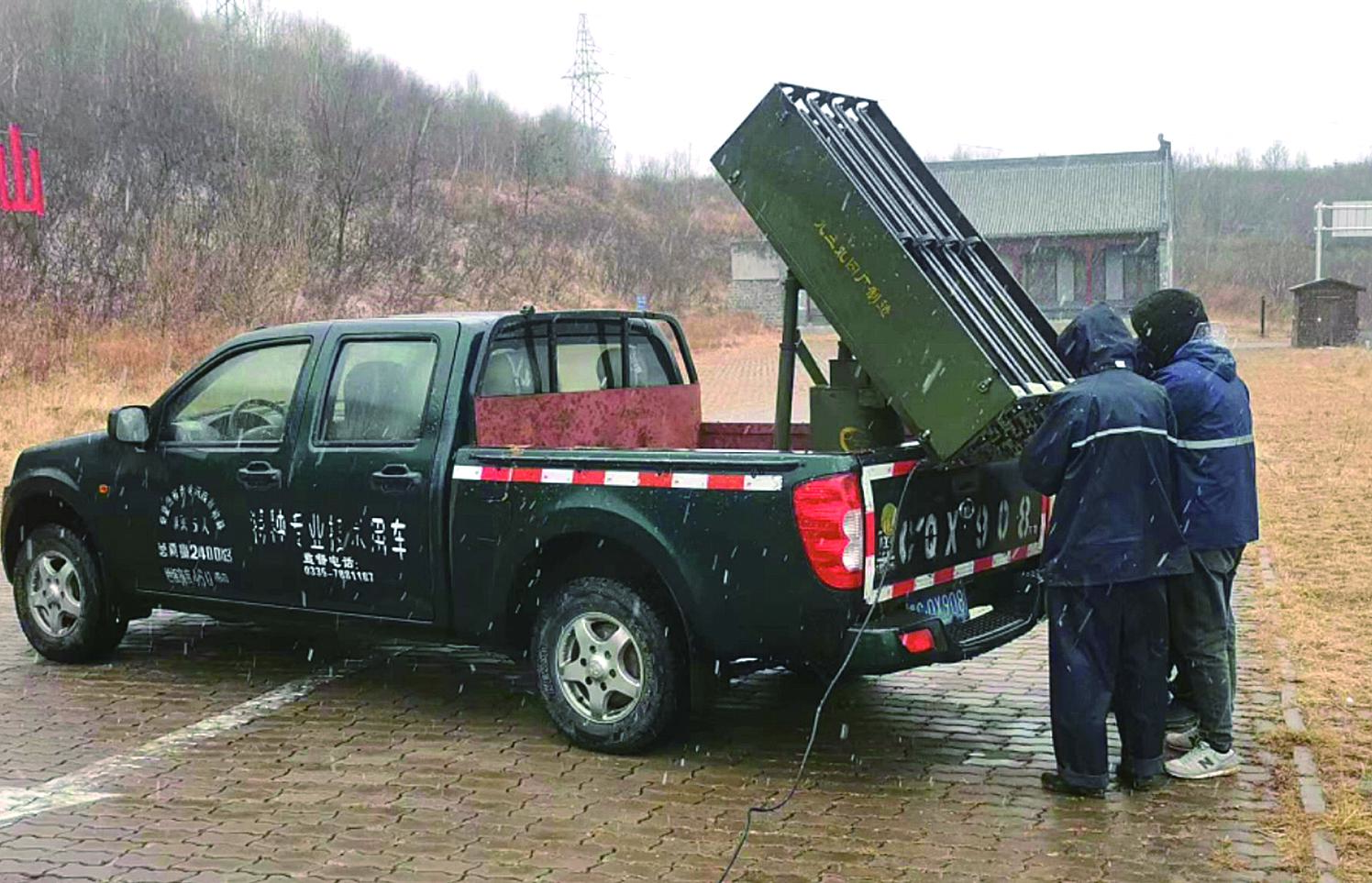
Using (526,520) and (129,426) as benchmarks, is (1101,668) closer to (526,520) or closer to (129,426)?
(526,520)

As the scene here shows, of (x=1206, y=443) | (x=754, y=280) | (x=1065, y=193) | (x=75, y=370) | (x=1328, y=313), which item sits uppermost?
(x=1065, y=193)

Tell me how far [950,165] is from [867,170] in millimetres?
64739

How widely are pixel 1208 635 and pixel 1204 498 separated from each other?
0.56 m

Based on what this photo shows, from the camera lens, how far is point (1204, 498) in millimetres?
5582

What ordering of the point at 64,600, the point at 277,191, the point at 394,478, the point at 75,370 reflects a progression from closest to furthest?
the point at 394,478 < the point at 64,600 < the point at 75,370 < the point at 277,191

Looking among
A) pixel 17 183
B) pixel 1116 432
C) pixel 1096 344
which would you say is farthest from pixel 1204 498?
pixel 17 183

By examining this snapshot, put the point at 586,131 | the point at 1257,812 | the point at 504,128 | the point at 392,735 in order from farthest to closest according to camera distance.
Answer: the point at 586,131 < the point at 504,128 < the point at 392,735 < the point at 1257,812

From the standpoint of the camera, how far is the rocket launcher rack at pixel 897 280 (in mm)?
5695

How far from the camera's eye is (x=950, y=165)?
6900cm

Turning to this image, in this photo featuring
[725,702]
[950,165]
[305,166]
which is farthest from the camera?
[950,165]

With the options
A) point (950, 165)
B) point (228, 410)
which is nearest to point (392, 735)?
point (228, 410)

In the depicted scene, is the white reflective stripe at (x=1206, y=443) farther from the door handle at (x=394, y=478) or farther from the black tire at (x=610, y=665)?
the door handle at (x=394, y=478)

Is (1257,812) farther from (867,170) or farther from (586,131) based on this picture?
(586,131)

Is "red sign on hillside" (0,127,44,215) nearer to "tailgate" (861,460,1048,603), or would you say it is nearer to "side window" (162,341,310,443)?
"side window" (162,341,310,443)
